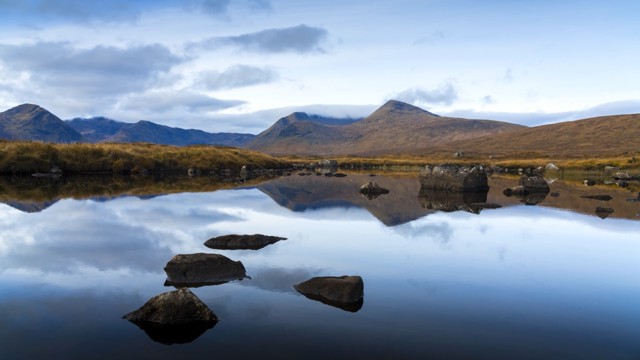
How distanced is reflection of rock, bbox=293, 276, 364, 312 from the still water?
1.08 ft

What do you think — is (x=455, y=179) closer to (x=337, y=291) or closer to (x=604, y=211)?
(x=604, y=211)

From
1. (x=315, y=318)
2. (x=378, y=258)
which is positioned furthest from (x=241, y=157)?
(x=315, y=318)

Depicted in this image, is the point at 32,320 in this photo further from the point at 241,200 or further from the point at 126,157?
the point at 126,157

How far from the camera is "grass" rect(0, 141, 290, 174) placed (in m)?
71.3

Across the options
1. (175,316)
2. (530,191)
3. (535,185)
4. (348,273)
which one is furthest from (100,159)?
(175,316)

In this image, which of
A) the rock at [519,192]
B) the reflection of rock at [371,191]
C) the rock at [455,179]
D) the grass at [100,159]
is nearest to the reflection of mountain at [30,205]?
the reflection of rock at [371,191]

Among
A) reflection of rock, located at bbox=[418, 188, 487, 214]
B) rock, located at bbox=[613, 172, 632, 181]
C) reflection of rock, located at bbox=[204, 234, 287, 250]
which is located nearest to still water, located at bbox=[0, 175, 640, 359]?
reflection of rock, located at bbox=[204, 234, 287, 250]

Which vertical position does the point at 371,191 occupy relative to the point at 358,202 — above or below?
above

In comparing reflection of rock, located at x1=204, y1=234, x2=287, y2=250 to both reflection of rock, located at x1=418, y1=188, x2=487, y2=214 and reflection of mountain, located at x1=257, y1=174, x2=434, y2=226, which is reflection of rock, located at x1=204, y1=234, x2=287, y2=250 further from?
reflection of rock, located at x1=418, y1=188, x2=487, y2=214

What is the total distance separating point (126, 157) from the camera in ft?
267

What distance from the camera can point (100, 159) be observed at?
78062mm

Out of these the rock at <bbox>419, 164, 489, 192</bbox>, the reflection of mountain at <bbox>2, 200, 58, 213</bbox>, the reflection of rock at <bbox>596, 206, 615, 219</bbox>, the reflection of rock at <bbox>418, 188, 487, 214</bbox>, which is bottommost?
the reflection of rock at <bbox>418, 188, 487, 214</bbox>

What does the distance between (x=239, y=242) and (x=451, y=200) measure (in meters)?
26.9

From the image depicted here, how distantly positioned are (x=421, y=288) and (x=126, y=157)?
2959 inches
